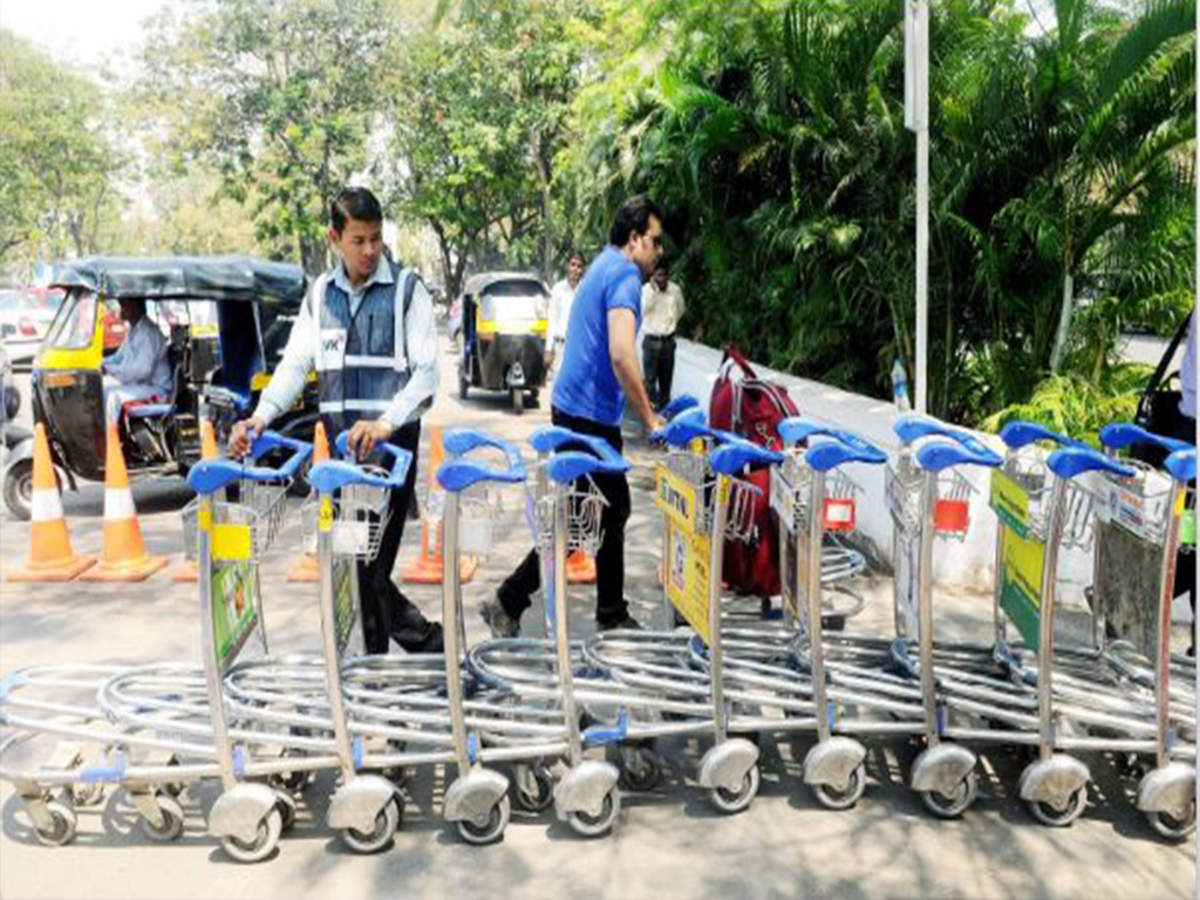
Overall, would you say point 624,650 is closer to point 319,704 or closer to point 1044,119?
point 319,704

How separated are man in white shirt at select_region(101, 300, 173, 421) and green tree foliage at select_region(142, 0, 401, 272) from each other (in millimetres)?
17894

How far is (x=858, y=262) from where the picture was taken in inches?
344

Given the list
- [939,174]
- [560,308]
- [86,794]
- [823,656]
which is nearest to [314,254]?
Result: [560,308]

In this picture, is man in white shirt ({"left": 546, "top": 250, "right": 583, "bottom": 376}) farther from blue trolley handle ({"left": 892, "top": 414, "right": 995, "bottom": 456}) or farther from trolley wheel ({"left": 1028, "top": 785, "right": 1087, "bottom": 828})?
trolley wheel ({"left": 1028, "top": 785, "right": 1087, "bottom": 828})

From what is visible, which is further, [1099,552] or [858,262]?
[858,262]

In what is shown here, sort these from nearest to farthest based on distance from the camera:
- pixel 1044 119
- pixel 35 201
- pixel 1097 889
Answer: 1. pixel 1097 889
2. pixel 1044 119
3. pixel 35 201

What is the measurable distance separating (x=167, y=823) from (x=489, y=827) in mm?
976

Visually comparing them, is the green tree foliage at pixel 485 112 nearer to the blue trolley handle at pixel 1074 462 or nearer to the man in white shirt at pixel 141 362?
the man in white shirt at pixel 141 362

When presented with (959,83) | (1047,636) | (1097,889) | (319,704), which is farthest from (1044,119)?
(319,704)

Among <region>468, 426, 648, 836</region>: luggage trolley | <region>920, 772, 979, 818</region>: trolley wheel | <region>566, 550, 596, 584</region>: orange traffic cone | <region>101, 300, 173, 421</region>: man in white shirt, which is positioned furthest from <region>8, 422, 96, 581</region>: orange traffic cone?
<region>920, 772, 979, 818</region>: trolley wheel

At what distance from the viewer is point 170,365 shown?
26.8 ft

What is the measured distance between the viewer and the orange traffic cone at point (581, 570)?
623 cm

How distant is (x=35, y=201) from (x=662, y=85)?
34.3m

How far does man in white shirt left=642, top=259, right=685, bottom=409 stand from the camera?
1114 cm
